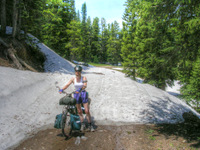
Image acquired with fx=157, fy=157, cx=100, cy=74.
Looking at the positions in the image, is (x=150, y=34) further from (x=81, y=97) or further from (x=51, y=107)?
(x=51, y=107)

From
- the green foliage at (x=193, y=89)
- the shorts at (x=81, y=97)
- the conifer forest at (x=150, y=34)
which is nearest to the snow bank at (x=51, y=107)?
the shorts at (x=81, y=97)

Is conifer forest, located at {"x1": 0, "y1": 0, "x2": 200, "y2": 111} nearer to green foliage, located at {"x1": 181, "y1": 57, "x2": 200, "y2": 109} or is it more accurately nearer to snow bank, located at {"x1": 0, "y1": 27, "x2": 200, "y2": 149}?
green foliage, located at {"x1": 181, "y1": 57, "x2": 200, "y2": 109}

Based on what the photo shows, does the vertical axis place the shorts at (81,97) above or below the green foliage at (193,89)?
above

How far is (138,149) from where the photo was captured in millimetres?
4543

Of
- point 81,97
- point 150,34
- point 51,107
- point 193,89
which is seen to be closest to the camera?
point 81,97

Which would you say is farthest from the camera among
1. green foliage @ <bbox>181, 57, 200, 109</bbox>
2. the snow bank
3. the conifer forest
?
green foliage @ <bbox>181, 57, 200, 109</bbox>

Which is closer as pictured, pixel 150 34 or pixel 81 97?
pixel 81 97

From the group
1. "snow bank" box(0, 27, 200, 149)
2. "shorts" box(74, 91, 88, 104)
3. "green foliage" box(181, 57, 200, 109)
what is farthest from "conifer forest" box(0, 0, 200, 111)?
"shorts" box(74, 91, 88, 104)

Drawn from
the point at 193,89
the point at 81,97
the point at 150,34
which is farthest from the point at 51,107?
the point at 193,89

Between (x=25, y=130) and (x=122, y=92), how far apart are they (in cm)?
652

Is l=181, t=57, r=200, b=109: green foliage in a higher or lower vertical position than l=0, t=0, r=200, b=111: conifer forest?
lower

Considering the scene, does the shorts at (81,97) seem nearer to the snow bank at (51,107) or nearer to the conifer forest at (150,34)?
the snow bank at (51,107)

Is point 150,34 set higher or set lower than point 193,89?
higher

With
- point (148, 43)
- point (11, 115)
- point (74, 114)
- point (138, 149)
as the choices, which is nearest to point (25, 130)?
point (11, 115)
